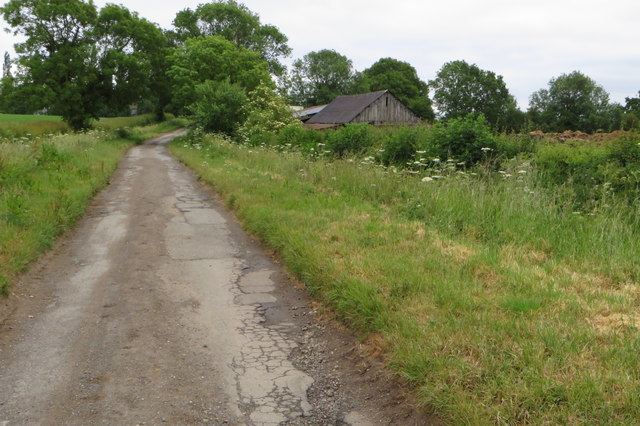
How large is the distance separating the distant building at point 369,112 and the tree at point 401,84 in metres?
25.0

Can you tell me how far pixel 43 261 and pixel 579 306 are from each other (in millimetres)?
6913

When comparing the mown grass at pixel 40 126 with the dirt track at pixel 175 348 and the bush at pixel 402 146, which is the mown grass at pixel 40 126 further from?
the dirt track at pixel 175 348

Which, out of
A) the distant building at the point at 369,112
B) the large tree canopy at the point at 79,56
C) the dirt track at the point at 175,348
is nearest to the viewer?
the dirt track at the point at 175,348

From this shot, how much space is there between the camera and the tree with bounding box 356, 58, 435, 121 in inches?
2904

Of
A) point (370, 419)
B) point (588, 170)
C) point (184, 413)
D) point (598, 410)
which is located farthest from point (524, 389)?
point (588, 170)

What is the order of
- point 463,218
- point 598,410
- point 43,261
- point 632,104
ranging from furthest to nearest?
point 632,104 → point 463,218 → point 43,261 → point 598,410

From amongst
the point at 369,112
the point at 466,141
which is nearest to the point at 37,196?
the point at 466,141

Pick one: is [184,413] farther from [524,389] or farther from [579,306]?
[579,306]

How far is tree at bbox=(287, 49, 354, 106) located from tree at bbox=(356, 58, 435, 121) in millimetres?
3736

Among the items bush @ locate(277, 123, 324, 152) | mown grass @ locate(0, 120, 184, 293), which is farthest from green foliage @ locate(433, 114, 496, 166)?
mown grass @ locate(0, 120, 184, 293)

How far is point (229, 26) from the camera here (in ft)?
236

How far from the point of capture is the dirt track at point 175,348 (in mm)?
3818

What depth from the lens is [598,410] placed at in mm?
3137

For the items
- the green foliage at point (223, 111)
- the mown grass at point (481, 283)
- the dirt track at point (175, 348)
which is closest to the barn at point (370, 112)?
the green foliage at point (223, 111)
